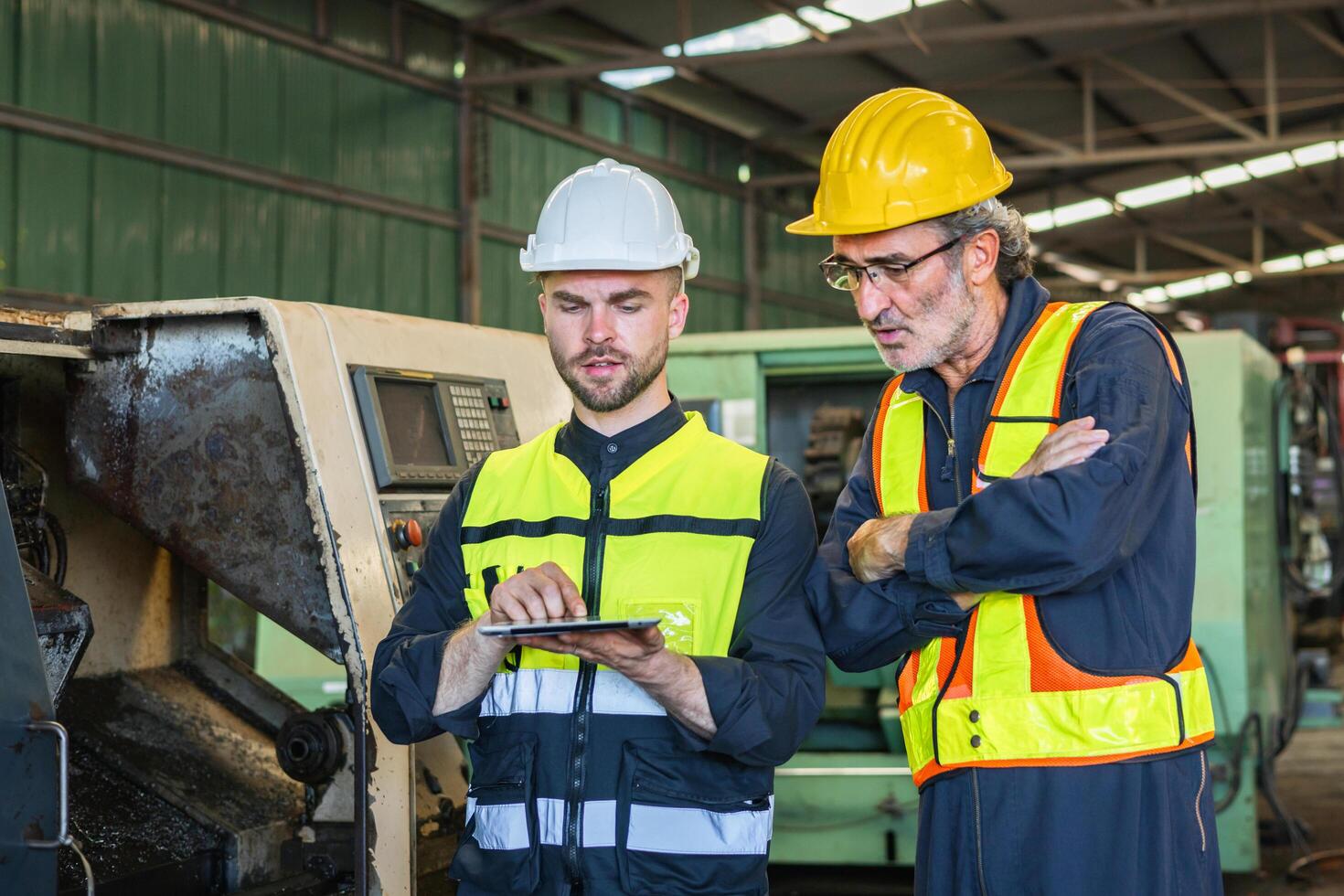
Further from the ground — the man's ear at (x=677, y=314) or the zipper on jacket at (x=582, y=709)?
the man's ear at (x=677, y=314)

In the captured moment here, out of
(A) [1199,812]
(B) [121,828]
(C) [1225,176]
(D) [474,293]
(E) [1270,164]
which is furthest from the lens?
(C) [1225,176]

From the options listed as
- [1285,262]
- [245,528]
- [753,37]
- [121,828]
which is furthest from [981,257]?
[1285,262]

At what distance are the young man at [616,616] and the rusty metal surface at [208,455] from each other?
491mm

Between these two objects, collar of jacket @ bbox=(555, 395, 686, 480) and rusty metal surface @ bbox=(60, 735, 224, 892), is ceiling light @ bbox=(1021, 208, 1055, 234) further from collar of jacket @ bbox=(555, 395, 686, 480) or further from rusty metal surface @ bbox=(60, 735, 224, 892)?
collar of jacket @ bbox=(555, 395, 686, 480)

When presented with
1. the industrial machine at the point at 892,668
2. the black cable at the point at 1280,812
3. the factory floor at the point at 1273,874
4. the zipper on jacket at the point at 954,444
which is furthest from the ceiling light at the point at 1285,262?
the zipper on jacket at the point at 954,444

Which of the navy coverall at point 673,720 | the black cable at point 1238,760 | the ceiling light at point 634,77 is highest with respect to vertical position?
the ceiling light at point 634,77

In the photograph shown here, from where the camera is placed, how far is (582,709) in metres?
1.54

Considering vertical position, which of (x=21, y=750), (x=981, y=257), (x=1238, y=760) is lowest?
(x=1238, y=760)

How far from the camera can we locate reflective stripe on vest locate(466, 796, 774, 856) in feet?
4.90

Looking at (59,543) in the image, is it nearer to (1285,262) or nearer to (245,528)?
(245,528)

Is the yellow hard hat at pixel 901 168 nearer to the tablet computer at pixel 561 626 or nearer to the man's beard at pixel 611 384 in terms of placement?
the man's beard at pixel 611 384

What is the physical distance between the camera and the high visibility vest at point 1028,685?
1.58m

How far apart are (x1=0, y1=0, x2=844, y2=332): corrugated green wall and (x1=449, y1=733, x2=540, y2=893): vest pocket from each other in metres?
5.70

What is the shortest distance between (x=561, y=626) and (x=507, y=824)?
0.32 m
